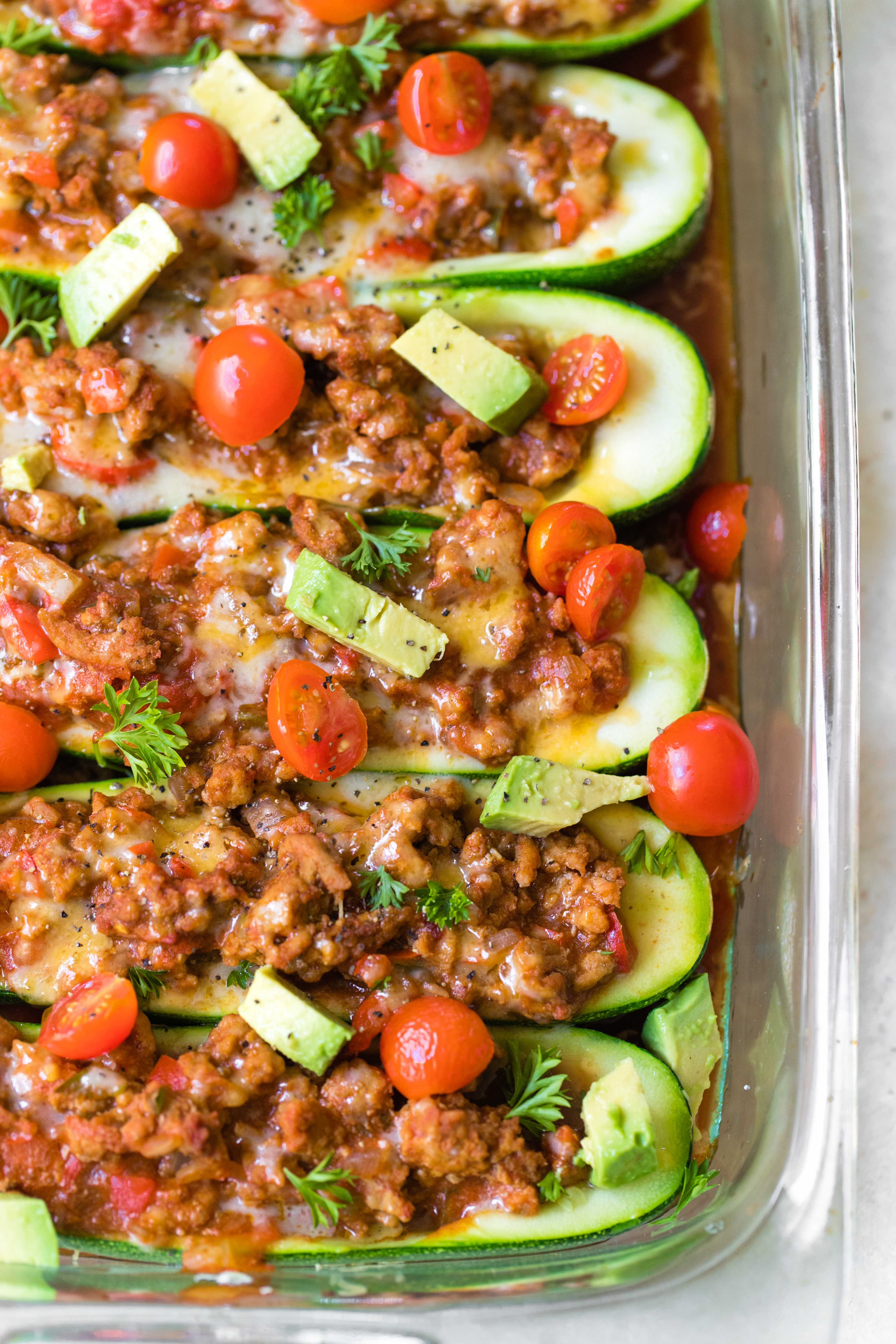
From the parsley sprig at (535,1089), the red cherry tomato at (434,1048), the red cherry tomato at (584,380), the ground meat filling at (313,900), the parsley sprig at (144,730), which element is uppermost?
the red cherry tomato at (584,380)

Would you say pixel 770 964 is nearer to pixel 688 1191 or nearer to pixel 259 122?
pixel 688 1191

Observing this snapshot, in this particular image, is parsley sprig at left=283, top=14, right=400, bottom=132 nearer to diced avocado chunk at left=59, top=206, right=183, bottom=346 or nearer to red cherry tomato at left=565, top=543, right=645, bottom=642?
diced avocado chunk at left=59, top=206, right=183, bottom=346

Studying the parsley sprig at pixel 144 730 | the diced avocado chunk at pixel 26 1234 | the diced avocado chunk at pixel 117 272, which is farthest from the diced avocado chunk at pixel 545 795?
the diced avocado chunk at pixel 117 272

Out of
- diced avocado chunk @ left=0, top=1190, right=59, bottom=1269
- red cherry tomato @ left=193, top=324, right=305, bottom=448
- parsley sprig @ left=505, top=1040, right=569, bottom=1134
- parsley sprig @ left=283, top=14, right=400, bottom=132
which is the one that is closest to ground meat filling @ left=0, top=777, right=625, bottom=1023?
parsley sprig @ left=505, top=1040, right=569, bottom=1134

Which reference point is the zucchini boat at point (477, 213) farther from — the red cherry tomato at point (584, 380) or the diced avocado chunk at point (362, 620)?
the diced avocado chunk at point (362, 620)

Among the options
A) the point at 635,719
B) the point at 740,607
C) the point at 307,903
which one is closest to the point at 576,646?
the point at 635,719
